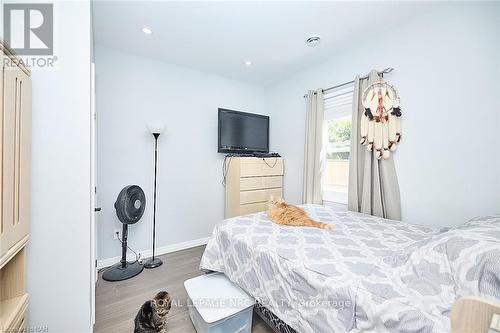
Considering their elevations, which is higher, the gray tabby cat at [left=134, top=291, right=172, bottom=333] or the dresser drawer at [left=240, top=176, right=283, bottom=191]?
the dresser drawer at [left=240, top=176, right=283, bottom=191]

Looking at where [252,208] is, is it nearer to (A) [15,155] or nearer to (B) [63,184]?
(B) [63,184]

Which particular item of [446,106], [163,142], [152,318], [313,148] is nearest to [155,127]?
[163,142]

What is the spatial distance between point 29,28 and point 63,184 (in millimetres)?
887

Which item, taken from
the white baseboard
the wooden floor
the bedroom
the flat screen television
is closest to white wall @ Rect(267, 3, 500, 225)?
the bedroom

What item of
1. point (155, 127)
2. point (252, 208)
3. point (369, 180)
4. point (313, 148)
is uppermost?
point (155, 127)

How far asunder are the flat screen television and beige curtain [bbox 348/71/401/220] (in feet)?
4.81

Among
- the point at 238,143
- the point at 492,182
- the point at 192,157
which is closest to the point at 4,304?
the point at 192,157

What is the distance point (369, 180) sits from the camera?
7.77 feet

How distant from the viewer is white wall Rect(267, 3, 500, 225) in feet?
5.74

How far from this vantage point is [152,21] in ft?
7.06

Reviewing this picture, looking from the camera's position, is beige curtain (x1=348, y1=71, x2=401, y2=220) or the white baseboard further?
the white baseboard

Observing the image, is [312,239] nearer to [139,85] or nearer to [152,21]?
[152,21]

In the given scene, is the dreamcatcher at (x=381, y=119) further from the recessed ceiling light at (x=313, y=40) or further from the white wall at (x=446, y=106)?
the recessed ceiling light at (x=313, y=40)

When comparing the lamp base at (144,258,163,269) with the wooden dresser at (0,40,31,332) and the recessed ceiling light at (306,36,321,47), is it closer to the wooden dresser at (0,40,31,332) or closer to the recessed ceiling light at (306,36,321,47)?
the wooden dresser at (0,40,31,332)
